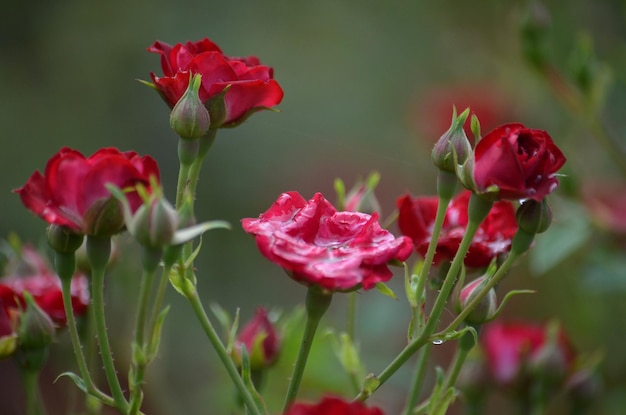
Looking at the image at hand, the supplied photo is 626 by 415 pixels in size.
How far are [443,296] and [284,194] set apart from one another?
0.52 feet

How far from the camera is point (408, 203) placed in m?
0.83

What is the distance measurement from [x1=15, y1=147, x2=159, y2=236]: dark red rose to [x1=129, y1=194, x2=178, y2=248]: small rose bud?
50 millimetres

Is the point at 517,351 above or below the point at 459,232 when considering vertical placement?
below

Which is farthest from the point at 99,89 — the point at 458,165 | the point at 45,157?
the point at 458,165

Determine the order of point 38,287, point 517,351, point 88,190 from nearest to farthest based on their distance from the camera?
point 88,190 → point 38,287 → point 517,351

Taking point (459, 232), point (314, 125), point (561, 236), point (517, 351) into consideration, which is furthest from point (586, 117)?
point (314, 125)

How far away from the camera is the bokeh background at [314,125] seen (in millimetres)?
1454

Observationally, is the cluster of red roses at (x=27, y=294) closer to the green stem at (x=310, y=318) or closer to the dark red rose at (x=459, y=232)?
the green stem at (x=310, y=318)

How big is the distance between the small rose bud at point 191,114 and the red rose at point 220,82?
0.07ft

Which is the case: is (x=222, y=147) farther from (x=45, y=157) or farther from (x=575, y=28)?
(x=575, y=28)

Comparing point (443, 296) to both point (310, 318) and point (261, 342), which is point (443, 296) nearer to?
point (310, 318)

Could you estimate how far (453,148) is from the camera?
741 mm

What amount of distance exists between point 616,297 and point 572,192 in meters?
0.25

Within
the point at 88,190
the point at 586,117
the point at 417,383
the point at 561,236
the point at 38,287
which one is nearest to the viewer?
the point at 88,190
